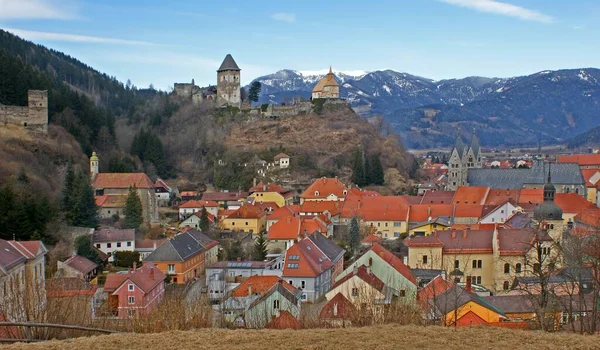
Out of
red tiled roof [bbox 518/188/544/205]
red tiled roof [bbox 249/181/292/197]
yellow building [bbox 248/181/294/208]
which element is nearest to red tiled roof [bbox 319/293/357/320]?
red tiled roof [bbox 518/188/544/205]

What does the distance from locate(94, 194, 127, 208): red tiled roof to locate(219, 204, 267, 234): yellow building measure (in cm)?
929

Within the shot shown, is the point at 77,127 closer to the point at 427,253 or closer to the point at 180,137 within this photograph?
the point at 180,137

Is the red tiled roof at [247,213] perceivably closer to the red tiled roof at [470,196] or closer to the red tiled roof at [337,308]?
the red tiled roof at [470,196]

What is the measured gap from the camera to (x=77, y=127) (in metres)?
64.7

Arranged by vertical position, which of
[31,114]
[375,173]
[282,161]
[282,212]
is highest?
[31,114]

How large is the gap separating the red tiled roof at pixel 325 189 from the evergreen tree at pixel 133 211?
57.0ft

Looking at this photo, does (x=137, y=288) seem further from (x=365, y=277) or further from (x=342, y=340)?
(x=342, y=340)

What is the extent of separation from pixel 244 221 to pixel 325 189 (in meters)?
13.0

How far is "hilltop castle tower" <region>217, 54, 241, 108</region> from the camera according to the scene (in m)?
93.6

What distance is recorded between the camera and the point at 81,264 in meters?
36.4

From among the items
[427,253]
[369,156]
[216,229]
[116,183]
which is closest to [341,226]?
[216,229]

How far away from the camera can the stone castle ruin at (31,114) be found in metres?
56.1

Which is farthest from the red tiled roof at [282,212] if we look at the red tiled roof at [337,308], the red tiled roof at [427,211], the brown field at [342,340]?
the brown field at [342,340]

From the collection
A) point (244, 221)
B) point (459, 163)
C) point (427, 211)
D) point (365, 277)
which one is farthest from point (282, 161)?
point (365, 277)
